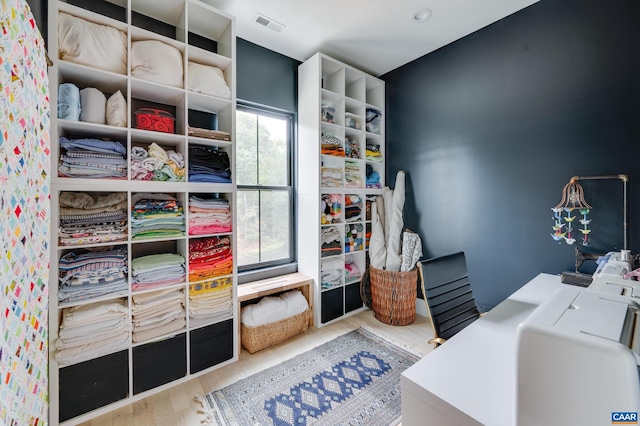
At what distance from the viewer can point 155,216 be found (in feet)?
5.94

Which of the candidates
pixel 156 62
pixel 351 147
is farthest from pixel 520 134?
pixel 156 62

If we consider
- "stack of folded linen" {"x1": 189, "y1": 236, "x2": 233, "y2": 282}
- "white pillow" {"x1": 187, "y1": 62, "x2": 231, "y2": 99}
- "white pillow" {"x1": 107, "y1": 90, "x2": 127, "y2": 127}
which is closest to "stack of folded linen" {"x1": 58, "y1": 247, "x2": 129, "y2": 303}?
"stack of folded linen" {"x1": 189, "y1": 236, "x2": 233, "y2": 282}

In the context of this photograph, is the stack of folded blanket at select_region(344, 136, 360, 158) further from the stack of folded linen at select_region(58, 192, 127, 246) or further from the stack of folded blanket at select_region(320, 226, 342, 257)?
the stack of folded linen at select_region(58, 192, 127, 246)

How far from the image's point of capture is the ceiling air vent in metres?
2.20

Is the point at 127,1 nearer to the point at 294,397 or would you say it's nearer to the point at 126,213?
the point at 126,213

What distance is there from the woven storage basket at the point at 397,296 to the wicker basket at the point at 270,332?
82cm

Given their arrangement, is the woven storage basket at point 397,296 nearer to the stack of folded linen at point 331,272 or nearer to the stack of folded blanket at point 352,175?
the stack of folded linen at point 331,272

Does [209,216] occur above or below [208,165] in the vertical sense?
below

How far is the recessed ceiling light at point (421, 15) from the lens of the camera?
7.04 feet

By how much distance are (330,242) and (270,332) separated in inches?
40.5

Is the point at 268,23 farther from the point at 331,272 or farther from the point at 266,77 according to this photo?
the point at 331,272

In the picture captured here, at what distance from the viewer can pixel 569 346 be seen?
526 mm

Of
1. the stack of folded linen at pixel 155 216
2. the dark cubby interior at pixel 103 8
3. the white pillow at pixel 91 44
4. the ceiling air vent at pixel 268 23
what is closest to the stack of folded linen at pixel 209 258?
the stack of folded linen at pixel 155 216

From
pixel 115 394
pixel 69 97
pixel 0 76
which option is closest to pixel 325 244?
pixel 115 394
